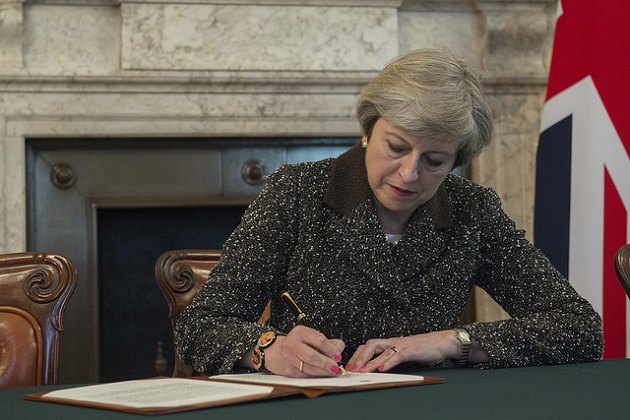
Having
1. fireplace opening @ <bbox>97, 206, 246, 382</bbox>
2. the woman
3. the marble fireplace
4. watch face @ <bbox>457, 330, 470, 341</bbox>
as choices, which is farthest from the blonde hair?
fireplace opening @ <bbox>97, 206, 246, 382</bbox>

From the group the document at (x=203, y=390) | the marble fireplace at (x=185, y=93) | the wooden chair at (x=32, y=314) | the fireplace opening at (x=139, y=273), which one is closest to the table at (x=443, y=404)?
the document at (x=203, y=390)

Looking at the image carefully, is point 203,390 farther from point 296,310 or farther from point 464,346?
point 464,346

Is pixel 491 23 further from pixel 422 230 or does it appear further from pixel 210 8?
pixel 422 230

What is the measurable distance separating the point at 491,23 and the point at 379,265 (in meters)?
2.55

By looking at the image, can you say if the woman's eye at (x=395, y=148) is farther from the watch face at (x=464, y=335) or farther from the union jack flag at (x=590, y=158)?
the union jack flag at (x=590, y=158)

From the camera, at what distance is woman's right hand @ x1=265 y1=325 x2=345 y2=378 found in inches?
62.7

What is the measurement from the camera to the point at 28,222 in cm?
407

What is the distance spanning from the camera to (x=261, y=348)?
1.74m

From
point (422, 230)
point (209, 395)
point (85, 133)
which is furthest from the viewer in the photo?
point (85, 133)

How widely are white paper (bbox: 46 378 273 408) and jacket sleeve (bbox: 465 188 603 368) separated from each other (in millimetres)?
651

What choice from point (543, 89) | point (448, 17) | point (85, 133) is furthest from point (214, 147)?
point (543, 89)

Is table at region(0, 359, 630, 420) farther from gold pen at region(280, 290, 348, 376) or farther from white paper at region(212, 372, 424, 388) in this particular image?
gold pen at region(280, 290, 348, 376)

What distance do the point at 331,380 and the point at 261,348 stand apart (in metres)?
0.24

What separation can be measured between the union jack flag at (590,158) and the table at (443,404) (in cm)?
172
